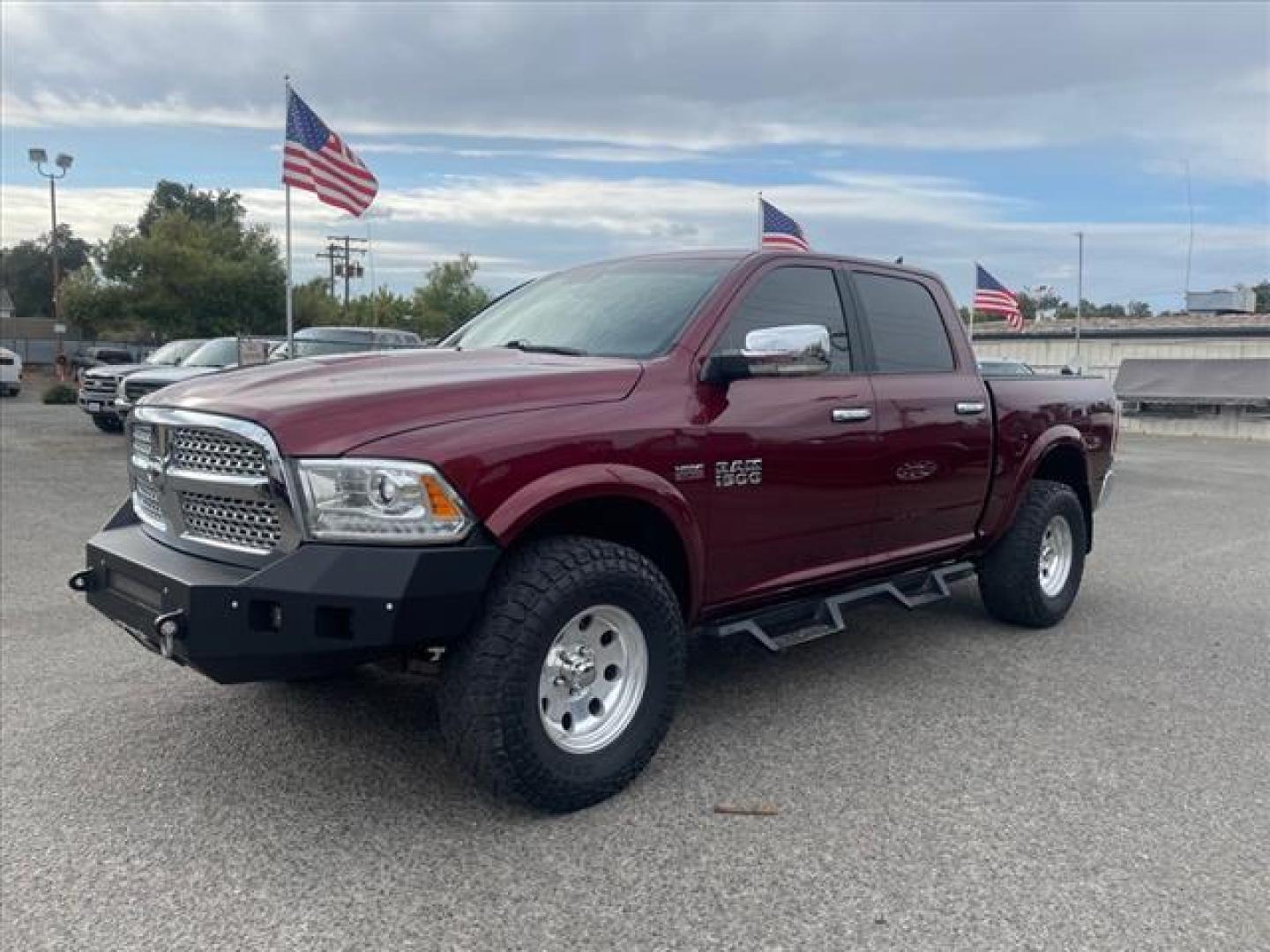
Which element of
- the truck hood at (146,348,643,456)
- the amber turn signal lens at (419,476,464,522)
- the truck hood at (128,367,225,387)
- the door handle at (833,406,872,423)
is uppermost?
the truck hood at (146,348,643,456)

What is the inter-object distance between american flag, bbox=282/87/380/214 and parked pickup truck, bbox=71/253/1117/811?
9.00 meters

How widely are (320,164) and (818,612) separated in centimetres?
1068

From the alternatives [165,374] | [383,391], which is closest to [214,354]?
[165,374]

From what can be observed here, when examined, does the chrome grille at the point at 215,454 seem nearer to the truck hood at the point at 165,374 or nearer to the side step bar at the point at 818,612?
the side step bar at the point at 818,612

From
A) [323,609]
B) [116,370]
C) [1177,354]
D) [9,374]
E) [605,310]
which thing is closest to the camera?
[323,609]

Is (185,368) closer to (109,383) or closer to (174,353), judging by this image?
(174,353)

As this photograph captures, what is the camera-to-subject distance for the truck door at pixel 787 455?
13.2ft

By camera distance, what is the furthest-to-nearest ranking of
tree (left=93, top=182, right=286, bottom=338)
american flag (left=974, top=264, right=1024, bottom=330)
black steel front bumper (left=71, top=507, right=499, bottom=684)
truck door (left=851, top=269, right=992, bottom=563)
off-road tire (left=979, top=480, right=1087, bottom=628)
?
1. tree (left=93, top=182, right=286, bottom=338)
2. american flag (left=974, top=264, right=1024, bottom=330)
3. off-road tire (left=979, top=480, right=1087, bottom=628)
4. truck door (left=851, top=269, right=992, bottom=563)
5. black steel front bumper (left=71, top=507, right=499, bottom=684)

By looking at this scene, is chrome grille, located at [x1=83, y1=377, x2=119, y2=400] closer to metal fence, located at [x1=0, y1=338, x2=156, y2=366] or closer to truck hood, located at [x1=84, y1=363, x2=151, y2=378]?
truck hood, located at [x1=84, y1=363, x2=151, y2=378]

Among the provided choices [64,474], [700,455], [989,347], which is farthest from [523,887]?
[989,347]

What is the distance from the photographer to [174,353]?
660 inches

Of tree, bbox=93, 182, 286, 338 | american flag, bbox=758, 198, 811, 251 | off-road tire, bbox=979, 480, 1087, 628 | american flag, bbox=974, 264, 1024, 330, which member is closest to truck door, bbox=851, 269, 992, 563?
off-road tire, bbox=979, 480, 1087, 628

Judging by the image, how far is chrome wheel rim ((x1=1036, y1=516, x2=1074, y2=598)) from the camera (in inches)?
245

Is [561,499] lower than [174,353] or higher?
lower
